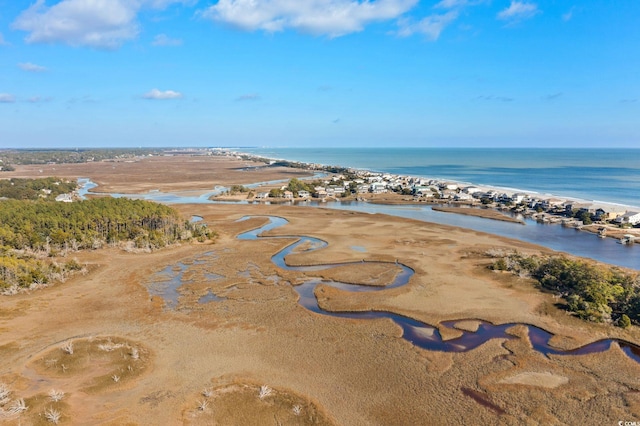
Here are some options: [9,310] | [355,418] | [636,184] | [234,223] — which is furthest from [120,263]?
[636,184]

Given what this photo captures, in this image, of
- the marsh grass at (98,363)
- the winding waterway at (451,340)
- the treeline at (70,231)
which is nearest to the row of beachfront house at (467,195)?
the treeline at (70,231)

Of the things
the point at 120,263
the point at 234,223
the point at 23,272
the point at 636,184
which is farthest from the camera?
the point at 636,184

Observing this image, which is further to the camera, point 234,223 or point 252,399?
point 234,223

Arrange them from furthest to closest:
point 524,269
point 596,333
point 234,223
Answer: point 234,223 < point 524,269 < point 596,333

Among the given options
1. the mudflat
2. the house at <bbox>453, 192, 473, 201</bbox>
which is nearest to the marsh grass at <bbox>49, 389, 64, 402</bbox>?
the mudflat

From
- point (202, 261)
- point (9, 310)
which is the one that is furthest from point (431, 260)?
point (9, 310)

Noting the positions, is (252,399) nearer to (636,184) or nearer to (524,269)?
(524,269)
